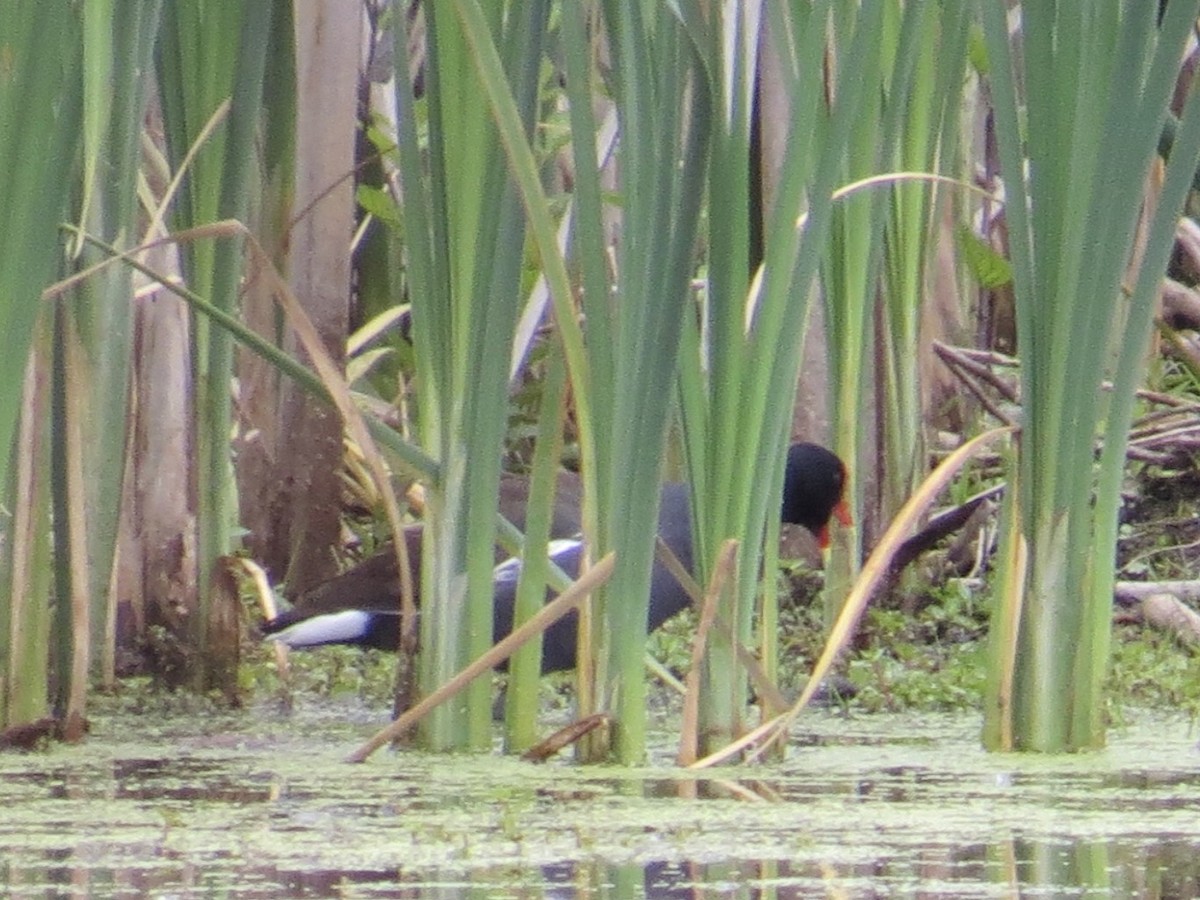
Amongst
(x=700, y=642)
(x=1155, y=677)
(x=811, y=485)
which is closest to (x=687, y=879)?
(x=700, y=642)

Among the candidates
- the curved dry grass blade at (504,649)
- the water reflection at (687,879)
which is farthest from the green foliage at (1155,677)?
the water reflection at (687,879)

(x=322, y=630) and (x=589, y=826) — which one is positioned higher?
(x=322, y=630)

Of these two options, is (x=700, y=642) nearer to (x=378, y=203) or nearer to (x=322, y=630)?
(x=322, y=630)

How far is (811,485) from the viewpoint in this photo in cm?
520

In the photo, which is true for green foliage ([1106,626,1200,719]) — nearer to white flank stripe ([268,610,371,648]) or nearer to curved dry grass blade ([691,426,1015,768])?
curved dry grass blade ([691,426,1015,768])

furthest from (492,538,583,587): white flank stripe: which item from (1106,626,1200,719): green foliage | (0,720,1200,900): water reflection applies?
(0,720,1200,900): water reflection

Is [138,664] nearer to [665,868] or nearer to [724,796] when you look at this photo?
[724,796]

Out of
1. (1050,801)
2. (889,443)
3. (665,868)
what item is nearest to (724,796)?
(1050,801)

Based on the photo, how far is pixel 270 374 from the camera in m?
5.25

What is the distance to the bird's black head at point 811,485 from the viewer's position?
5113 mm

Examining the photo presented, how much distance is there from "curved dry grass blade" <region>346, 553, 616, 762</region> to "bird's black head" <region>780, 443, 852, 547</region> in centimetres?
187

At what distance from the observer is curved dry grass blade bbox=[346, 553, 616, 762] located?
10.3 ft

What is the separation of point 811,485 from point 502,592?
86 cm

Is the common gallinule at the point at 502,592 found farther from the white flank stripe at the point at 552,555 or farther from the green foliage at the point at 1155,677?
the green foliage at the point at 1155,677
